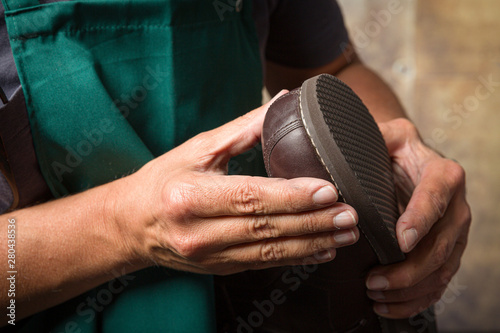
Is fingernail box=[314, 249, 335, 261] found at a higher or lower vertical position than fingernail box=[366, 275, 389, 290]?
higher

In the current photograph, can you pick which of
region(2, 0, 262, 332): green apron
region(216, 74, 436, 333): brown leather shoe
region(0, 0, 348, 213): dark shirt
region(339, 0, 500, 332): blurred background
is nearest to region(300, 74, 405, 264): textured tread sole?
region(216, 74, 436, 333): brown leather shoe

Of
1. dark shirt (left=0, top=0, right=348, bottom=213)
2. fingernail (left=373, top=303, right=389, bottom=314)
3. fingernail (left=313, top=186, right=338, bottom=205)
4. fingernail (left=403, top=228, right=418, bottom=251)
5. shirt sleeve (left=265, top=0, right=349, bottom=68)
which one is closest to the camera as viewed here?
fingernail (left=313, top=186, right=338, bottom=205)

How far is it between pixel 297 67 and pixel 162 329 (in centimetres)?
63

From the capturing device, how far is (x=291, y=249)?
456 mm

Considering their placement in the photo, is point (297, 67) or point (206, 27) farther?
point (297, 67)

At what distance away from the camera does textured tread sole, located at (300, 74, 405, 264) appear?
412 mm

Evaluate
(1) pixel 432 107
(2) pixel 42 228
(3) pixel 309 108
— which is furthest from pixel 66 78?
(1) pixel 432 107

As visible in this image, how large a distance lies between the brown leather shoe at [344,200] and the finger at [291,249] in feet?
0.10

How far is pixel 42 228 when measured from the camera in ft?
1.77

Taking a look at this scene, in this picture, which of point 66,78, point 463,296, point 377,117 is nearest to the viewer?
point 66,78

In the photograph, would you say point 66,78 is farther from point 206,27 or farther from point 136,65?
point 206,27

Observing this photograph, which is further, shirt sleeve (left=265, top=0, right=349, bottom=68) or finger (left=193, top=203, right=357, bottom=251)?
shirt sleeve (left=265, top=0, right=349, bottom=68)

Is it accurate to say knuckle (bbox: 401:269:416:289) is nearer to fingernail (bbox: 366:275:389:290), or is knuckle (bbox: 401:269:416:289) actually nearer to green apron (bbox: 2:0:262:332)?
fingernail (bbox: 366:275:389:290)

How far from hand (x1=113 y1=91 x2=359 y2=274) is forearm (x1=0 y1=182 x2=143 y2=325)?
0.10 feet
